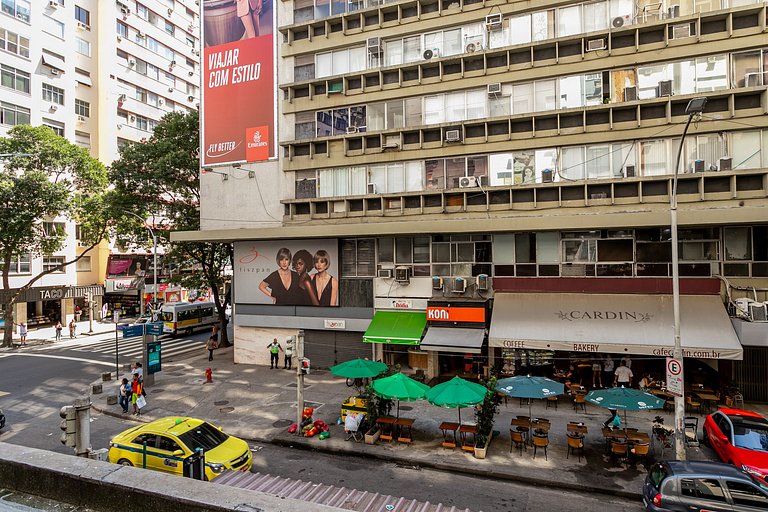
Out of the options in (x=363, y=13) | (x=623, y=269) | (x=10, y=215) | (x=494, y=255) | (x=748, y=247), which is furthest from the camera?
(x=10, y=215)

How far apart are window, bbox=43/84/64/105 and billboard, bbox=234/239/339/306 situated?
97.0 ft

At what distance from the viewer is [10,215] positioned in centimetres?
3122

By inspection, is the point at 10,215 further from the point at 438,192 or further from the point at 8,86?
the point at 438,192

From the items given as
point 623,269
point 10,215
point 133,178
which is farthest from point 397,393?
point 10,215

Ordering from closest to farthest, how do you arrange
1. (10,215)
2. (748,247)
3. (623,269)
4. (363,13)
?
(748,247), (623,269), (363,13), (10,215)

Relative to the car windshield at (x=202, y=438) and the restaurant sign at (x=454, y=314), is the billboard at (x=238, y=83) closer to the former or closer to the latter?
the restaurant sign at (x=454, y=314)

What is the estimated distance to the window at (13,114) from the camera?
37.9 metres

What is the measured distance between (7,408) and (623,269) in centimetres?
2649

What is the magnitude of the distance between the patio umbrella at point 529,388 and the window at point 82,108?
168 feet

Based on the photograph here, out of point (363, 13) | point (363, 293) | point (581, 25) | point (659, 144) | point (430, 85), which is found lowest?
point (363, 293)

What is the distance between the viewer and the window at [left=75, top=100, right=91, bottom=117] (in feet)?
155

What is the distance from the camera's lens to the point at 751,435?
41.9 ft

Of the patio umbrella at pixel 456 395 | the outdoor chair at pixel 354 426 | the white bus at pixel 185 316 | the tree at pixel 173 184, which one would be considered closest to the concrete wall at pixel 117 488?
the patio umbrella at pixel 456 395

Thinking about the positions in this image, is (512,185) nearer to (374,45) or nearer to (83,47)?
(374,45)
